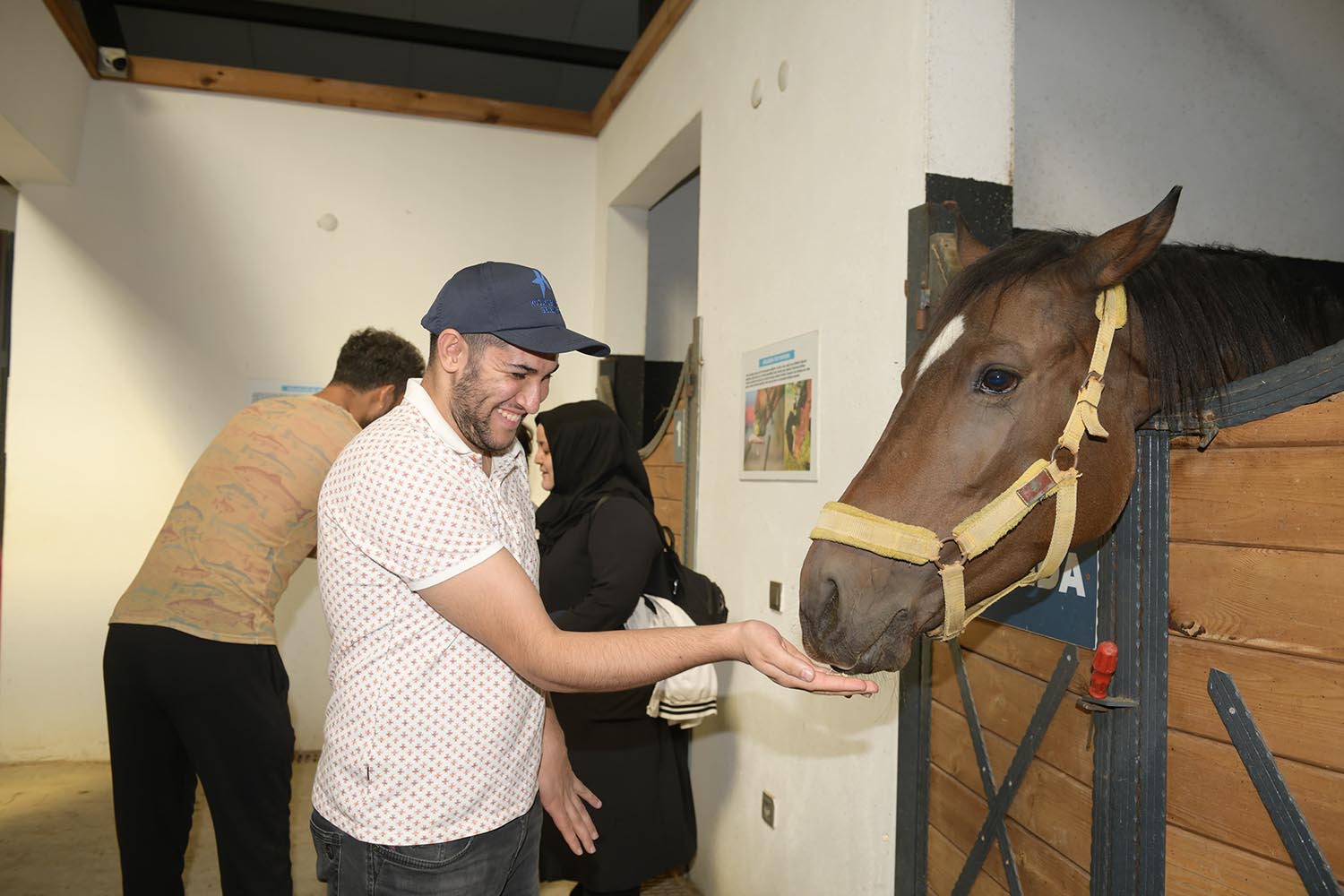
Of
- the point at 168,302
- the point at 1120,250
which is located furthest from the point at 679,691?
the point at 168,302

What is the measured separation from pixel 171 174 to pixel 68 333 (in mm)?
893

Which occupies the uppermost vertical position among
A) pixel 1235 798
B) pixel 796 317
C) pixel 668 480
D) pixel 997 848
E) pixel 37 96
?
pixel 37 96

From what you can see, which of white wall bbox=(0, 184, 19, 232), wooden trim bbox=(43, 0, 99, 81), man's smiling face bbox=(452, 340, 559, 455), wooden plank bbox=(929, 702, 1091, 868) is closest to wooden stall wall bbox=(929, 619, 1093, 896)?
wooden plank bbox=(929, 702, 1091, 868)

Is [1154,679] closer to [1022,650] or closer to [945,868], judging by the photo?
Result: [1022,650]

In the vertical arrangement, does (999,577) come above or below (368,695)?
above

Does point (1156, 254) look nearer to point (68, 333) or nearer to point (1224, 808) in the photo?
point (1224, 808)

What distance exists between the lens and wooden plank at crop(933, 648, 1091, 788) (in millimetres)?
1307

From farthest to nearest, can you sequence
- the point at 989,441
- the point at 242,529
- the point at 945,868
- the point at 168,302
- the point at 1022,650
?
the point at 168,302, the point at 242,529, the point at 945,868, the point at 1022,650, the point at 989,441

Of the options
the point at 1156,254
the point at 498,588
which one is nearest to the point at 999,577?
the point at 1156,254

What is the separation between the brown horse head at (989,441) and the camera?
3.54 feet

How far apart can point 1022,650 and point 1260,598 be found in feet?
1.51

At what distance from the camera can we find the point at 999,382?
1116mm

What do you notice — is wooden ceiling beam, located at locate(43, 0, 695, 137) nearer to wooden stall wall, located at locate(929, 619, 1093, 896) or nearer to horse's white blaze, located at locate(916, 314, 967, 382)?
horse's white blaze, located at locate(916, 314, 967, 382)

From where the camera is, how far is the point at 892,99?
70.1 inches
